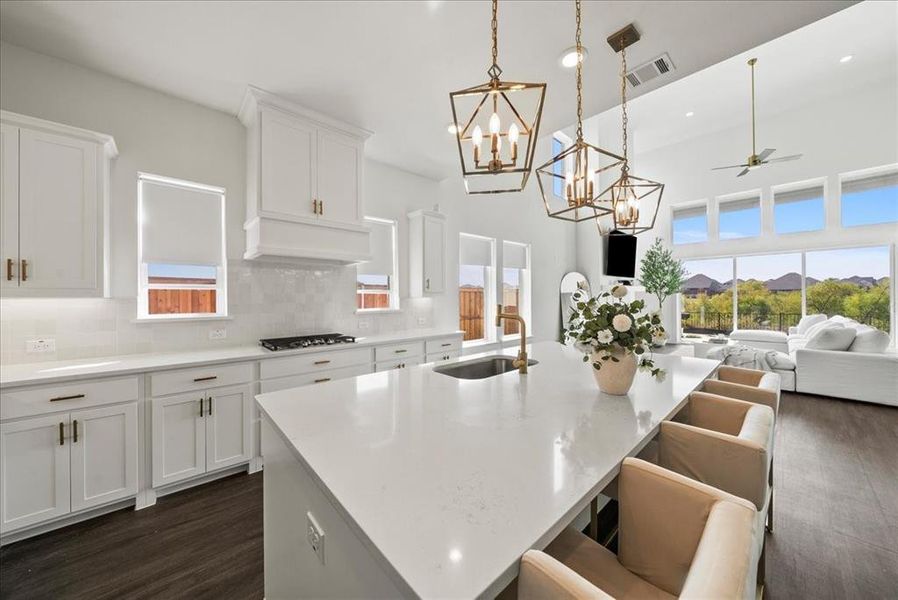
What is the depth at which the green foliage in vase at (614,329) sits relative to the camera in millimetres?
1579

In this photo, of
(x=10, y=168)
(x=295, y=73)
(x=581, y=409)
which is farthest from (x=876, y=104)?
(x=10, y=168)

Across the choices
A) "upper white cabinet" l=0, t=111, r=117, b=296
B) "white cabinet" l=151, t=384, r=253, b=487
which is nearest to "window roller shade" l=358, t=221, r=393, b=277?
"white cabinet" l=151, t=384, r=253, b=487

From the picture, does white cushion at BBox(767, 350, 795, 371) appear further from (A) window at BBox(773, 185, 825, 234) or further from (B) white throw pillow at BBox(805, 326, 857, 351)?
(A) window at BBox(773, 185, 825, 234)

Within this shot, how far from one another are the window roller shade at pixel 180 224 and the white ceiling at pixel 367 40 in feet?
2.54

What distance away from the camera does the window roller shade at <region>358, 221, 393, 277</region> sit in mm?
3957

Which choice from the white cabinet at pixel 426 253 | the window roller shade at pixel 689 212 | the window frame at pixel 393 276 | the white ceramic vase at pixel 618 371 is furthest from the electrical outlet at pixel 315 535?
the window roller shade at pixel 689 212

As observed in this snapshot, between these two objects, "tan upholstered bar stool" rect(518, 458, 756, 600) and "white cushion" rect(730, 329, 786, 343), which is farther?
"white cushion" rect(730, 329, 786, 343)

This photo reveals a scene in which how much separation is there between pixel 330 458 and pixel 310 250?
2.33 metres

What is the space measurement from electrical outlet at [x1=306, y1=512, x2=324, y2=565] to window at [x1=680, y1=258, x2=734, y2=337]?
8687 millimetres

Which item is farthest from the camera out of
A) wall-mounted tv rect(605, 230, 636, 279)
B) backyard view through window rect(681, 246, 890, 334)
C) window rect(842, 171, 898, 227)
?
backyard view through window rect(681, 246, 890, 334)

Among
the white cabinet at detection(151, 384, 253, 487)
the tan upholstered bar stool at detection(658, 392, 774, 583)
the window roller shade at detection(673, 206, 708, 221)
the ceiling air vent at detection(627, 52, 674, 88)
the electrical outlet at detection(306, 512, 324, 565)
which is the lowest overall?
the white cabinet at detection(151, 384, 253, 487)

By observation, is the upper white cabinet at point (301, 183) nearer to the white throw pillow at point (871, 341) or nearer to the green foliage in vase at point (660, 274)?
the white throw pillow at point (871, 341)

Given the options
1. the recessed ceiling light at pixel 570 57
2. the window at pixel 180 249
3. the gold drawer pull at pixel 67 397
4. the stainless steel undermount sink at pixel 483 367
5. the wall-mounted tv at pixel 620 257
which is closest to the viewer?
the gold drawer pull at pixel 67 397

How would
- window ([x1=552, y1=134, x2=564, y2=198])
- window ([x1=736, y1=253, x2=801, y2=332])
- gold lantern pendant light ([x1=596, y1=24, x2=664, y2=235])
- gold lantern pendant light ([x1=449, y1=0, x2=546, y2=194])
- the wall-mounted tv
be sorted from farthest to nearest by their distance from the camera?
1. window ([x1=552, y1=134, x2=564, y2=198])
2. window ([x1=736, y1=253, x2=801, y2=332])
3. the wall-mounted tv
4. gold lantern pendant light ([x1=596, y1=24, x2=664, y2=235])
5. gold lantern pendant light ([x1=449, y1=0, x2=546, y2=194])
